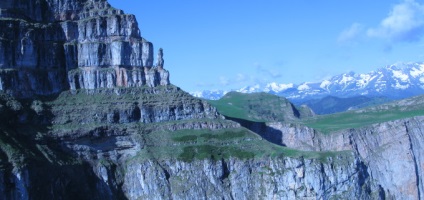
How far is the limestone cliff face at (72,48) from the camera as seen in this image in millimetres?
109375

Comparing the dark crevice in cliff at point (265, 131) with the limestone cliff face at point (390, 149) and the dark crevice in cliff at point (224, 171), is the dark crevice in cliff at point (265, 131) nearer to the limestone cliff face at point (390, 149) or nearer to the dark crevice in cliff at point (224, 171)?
the limestone cliff face at point (390, 149)

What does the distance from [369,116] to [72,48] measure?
84.9 meters

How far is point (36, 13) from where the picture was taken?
397 ft

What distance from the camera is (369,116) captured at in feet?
520

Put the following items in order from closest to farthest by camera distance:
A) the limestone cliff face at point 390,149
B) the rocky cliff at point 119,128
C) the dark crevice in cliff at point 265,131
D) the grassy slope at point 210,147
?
the rocky cliff at point 119,128 → the grassy slope at point 210,147 → the limestone cliff face at point 390,149 → the dark crevice in cliff at point 265,131

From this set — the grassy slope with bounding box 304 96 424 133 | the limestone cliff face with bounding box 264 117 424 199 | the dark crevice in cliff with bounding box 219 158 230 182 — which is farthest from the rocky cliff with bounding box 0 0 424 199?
the grassy slope with bounding box 304 96 424 133

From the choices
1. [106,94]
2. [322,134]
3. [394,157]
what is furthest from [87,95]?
[394,157]

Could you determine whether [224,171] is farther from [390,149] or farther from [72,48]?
[390,149]

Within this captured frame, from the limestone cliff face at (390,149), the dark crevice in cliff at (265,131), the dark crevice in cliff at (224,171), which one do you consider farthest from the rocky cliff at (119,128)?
the dark crevice in cliff at (265,131)

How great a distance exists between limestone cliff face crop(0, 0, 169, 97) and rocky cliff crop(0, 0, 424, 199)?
21cm

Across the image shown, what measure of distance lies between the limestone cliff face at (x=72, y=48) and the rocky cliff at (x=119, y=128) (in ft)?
0.70

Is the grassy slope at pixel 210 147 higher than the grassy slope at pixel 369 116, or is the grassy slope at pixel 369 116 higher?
the grassy slope at pixel 369 116

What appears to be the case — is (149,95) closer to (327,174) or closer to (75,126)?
(75,126)

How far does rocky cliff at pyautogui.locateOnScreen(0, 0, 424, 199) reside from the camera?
335ft
